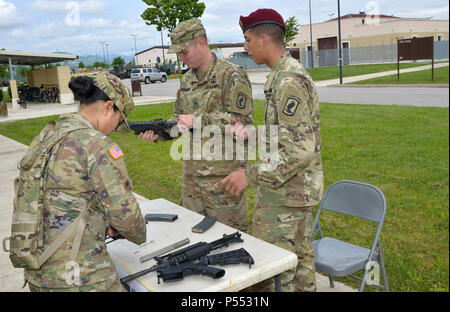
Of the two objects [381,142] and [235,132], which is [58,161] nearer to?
[235,132]

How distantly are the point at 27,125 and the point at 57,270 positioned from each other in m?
14.1

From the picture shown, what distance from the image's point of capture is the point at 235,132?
3217 millimetres

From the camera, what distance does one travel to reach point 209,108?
3.31m

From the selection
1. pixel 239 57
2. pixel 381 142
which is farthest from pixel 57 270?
pixel 239 57

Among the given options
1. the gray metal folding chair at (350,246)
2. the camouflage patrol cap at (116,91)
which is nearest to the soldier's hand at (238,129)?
the gray metal folding chair at (350,246)

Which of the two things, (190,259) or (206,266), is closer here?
(206,266)

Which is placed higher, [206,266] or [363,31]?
[363,31]

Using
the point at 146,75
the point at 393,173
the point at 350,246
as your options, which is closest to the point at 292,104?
the point at 350,246

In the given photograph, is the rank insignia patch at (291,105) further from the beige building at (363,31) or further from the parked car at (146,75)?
the beige building at (363,31)

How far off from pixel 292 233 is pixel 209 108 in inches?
51.5

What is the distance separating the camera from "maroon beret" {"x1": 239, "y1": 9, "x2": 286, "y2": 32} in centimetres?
238

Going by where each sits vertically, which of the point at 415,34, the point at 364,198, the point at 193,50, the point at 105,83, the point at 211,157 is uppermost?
the point at 415,34

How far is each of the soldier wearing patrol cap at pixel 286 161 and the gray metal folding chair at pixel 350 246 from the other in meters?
0.36

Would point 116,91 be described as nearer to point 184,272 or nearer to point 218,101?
point 184,272
